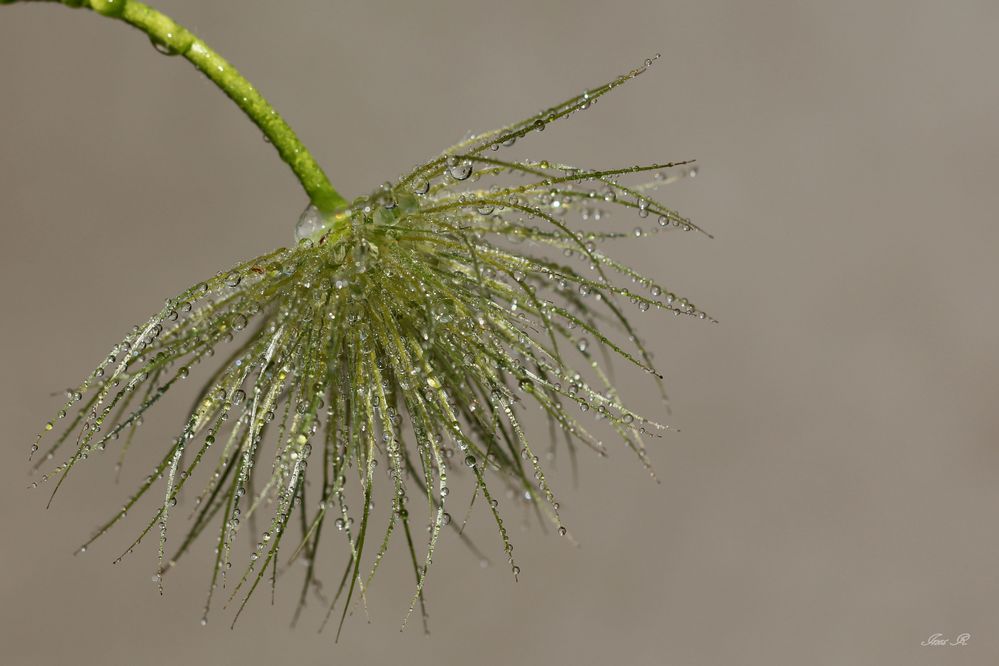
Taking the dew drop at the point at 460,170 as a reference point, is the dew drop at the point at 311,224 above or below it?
below

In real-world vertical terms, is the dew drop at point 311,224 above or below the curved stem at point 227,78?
below

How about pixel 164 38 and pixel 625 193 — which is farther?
pixel 625 193

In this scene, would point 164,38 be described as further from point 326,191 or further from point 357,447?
point 357,447

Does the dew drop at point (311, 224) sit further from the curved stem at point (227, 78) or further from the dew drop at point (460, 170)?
the dew drop at point (460, 170)

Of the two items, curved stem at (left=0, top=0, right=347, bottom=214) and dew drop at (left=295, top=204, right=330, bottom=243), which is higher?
curved stem at (left=0, top=0, right=347, bottom=214)

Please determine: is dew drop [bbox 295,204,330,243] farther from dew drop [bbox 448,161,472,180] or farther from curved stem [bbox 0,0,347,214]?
dew drop [bbox 448,161,472,180]

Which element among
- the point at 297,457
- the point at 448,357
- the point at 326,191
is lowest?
the point at 297,457

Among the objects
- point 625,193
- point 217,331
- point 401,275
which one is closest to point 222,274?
point 217,331

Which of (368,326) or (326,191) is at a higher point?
(326,191)
